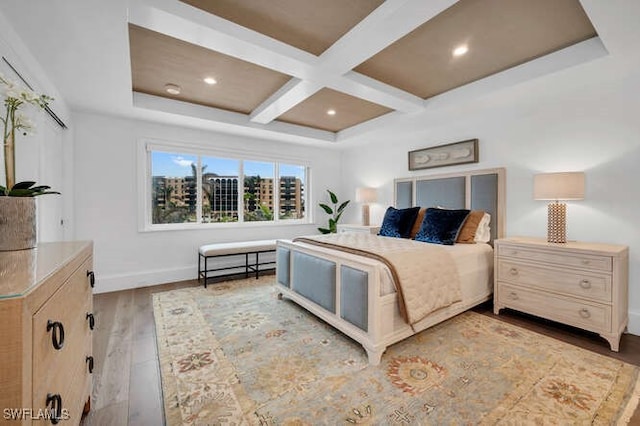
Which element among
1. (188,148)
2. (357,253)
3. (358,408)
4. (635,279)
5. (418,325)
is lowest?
(358,408)

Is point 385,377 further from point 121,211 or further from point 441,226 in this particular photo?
point 121,211

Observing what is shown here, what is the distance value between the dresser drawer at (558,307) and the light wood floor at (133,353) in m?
0.14

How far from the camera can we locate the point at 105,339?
2.36 metres

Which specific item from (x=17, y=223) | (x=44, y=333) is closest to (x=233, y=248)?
(x=17, y=223)

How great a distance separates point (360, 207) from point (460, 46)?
3507mm

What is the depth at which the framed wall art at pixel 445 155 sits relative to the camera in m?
3.64

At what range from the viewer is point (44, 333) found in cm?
80

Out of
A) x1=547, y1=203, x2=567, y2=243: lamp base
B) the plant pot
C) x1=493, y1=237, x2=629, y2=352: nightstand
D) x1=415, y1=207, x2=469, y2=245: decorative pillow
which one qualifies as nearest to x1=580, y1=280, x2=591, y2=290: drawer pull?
x1=493, y1=237, x2=629, y2=352: nightstand

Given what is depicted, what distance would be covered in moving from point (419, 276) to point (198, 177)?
358 cm

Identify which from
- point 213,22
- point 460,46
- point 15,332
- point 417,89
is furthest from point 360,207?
point 15,332

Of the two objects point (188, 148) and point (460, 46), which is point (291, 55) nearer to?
point (460, 46)

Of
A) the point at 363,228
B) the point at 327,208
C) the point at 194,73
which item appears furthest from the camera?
the point at 327,208

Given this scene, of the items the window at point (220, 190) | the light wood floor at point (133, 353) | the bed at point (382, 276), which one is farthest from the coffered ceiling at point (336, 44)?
the light wood floor at point (133, 353)

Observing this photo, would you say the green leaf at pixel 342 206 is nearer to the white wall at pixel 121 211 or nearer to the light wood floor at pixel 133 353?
the white wall at pixel 121 211
